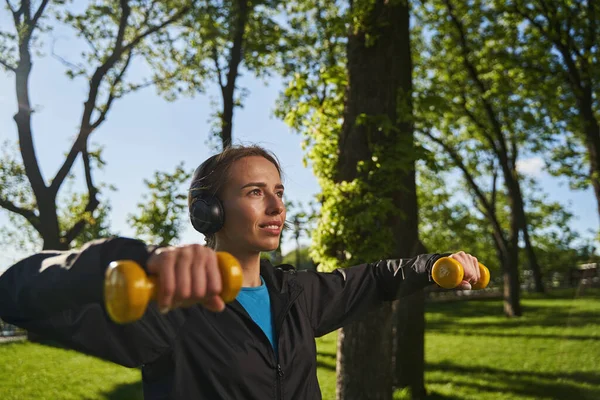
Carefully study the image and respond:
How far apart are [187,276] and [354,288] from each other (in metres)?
1.59

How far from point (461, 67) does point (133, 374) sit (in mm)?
13965

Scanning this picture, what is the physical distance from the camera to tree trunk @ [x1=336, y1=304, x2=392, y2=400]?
5.68m

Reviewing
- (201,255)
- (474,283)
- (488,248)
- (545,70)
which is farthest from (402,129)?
(488,248)

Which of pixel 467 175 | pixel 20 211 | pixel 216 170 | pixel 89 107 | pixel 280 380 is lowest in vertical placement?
pixel 280 380

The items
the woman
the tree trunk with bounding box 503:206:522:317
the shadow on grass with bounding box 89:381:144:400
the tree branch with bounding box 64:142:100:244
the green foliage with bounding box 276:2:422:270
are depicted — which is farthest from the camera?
the tree trunk with bounding box 503:206:522:317

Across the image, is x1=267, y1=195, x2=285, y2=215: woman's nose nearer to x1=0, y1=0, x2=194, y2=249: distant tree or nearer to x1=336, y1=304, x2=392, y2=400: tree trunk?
x1=336, y1=304, x2=392, y2=400: tree trunk

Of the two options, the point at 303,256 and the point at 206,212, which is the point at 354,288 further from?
the point at 303,256

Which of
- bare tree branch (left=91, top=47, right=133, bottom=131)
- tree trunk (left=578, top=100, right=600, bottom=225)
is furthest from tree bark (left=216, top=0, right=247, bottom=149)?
tree trunk (left=578, top=100, right=600, bottom=225)

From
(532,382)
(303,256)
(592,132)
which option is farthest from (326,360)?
(303,256)

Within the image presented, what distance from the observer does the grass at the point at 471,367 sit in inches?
383

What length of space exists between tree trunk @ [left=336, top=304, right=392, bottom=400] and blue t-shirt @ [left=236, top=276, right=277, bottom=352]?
3506 millimetres

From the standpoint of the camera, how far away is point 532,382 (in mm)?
10391

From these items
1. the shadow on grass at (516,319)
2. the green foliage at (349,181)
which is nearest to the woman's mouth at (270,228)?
the green foliage at (349,181)

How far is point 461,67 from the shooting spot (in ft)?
59.9
